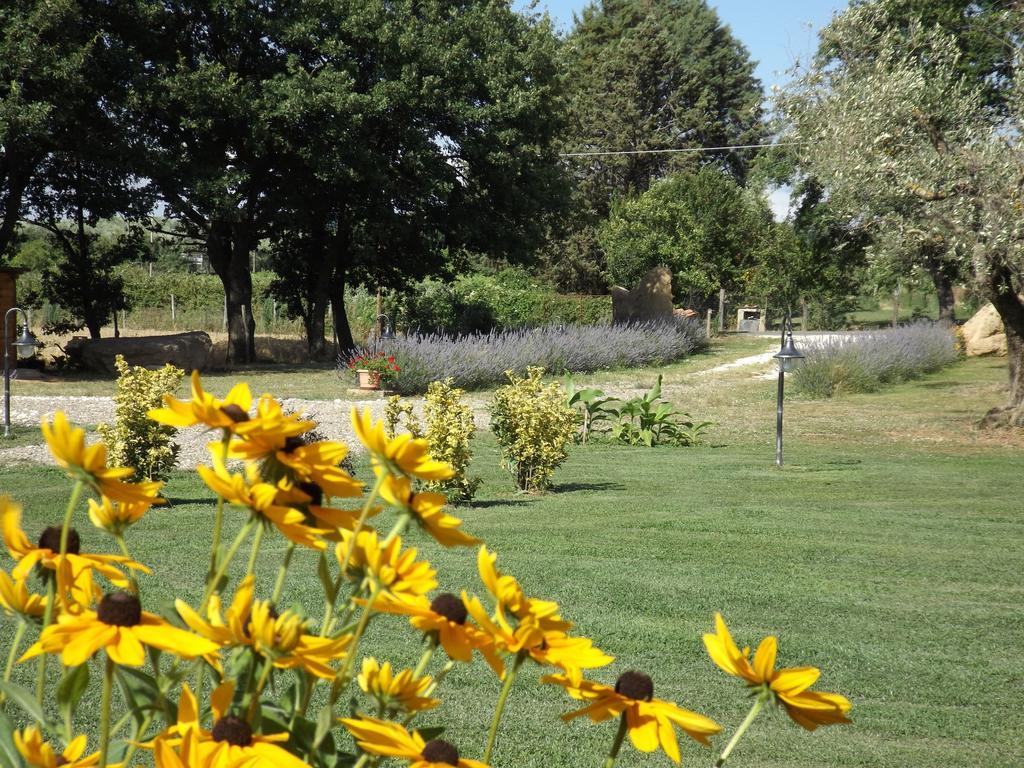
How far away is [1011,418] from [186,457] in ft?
34.1

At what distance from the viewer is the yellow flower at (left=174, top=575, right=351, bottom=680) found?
0.98 metres

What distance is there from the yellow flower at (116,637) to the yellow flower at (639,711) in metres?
0.38

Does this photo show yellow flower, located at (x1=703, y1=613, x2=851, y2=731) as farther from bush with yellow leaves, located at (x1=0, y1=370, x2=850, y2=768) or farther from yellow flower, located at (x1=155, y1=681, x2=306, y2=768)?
yellow flower, located at (x1=155, y1=681, x2=306, y2=768)

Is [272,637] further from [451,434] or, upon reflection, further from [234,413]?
[451,434]

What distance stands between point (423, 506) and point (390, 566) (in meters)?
0.07

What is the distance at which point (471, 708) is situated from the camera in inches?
152

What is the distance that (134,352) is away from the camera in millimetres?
21984

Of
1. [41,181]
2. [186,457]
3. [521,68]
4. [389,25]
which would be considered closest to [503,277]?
[521,68]

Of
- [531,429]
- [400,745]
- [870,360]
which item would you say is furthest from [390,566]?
[870,360]

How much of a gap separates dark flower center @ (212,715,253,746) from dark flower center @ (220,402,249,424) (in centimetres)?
28

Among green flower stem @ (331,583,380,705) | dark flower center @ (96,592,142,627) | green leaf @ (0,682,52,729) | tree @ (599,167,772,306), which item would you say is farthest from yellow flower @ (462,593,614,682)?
tree @ (599,167,772,306)

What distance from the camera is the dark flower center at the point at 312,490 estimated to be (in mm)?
1112

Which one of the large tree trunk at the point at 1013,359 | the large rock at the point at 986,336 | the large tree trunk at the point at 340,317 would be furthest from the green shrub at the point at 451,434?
the large rock at the point at 986,336

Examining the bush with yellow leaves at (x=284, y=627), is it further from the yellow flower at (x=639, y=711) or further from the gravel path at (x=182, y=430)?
the gravel path at (x=182, y=430)
